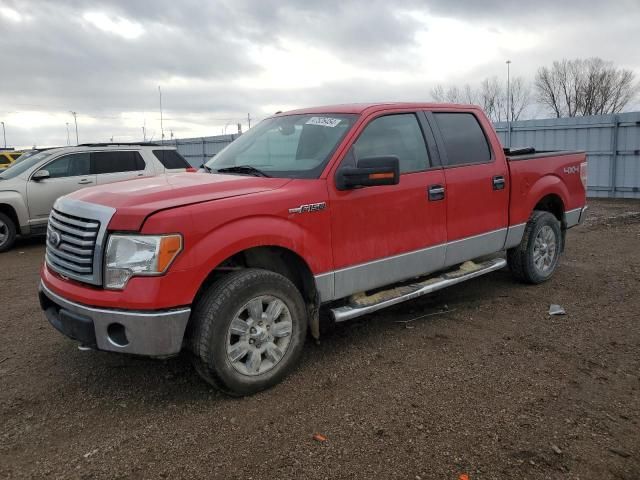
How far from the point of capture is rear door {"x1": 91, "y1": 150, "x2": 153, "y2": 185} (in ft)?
33.5

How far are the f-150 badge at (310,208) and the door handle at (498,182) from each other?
2.18 metres

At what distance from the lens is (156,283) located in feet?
10.1

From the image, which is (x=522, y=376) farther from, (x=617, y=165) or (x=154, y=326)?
(x=617, y=165)

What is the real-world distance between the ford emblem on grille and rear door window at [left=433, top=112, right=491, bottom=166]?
321 cm

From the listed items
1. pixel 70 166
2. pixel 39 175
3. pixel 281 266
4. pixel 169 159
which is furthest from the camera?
pixel 169 159

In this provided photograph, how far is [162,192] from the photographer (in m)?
3.44

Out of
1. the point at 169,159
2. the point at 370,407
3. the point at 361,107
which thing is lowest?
the point at 370,407

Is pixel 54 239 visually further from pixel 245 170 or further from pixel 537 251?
pixel 537 251

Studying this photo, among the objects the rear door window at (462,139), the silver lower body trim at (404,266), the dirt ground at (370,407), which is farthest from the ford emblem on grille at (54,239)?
the rear door window at (462,139)

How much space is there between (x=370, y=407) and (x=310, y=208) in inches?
54.2

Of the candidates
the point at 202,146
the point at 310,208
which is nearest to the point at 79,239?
the point at 310,208

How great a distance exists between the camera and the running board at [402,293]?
4027mm

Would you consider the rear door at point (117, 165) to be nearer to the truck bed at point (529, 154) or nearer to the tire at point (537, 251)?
the truck bed at point (529, 154)

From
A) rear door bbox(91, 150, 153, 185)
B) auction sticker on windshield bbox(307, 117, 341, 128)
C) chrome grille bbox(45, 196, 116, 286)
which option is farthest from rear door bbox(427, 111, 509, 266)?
rear door bbox(91, 150, 153, 185)
